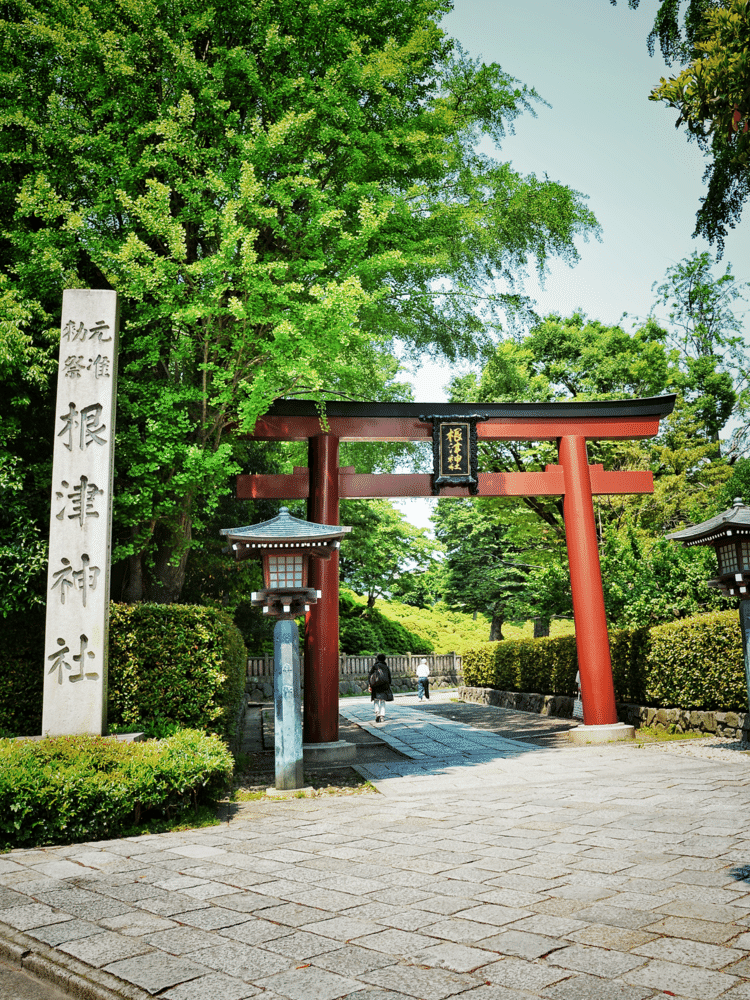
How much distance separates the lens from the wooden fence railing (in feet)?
76.4

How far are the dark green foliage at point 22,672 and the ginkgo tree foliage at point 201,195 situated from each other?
1507mm

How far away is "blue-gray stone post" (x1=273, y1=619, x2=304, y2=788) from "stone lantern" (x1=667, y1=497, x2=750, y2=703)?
6326 millimetres

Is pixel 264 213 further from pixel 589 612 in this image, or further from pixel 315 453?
pixel 589 612

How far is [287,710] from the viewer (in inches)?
338

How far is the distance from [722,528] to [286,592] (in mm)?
6330

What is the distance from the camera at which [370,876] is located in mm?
4570

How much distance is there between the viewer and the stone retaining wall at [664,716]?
11.1 m

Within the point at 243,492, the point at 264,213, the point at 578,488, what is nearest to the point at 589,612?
the point at 578,488

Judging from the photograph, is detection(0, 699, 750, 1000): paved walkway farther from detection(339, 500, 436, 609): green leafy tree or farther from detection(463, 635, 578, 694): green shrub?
detection(339, 500, 436, 609): green leafy tree

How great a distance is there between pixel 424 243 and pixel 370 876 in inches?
332

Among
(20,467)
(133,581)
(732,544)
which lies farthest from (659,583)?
(20,467)

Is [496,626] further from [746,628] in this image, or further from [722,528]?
[722,528]

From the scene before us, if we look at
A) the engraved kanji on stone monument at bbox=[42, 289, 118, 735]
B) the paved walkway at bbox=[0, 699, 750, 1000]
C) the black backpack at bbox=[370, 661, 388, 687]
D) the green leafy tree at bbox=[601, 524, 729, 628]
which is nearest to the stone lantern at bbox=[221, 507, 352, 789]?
the paved walkway at bbox=[0, 699, 750, 1000]

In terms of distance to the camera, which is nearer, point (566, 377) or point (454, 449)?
point (454, 449)
